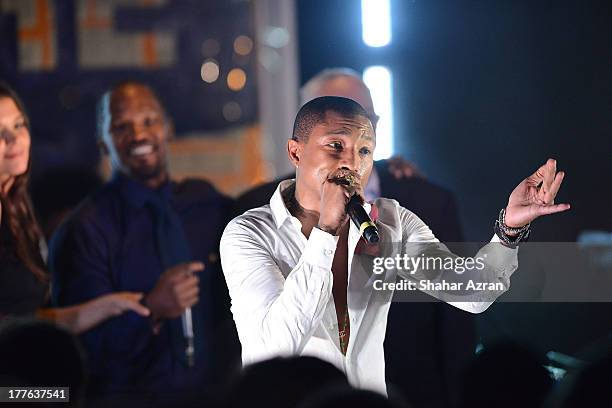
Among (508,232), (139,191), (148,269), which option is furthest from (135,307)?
(508,232)

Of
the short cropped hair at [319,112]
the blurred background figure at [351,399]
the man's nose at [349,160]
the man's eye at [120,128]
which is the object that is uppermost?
the short cropped hair at [319,112]

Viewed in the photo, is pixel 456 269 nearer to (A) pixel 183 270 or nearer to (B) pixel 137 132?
(A) pixel 183 270

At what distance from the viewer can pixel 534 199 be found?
2.88 meters

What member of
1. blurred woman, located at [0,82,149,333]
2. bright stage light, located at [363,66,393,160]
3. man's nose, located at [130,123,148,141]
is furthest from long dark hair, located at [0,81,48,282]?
bright stage light, located at [363,66,393,160]

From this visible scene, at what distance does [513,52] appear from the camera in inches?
133

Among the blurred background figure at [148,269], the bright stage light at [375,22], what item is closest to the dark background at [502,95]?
the bright stage light at [375,22]

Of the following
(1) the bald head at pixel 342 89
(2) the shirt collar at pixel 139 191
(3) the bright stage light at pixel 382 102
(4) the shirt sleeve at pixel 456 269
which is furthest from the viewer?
(2) the shirt collar at pixel 139 191

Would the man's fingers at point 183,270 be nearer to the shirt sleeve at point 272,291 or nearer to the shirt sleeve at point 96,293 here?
the shirt sleeve at point 96,293

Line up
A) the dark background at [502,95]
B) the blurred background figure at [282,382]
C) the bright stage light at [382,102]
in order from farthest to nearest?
1. the bright stage light at [382,102]
2. the dark background at [502,95]
3. the blurred background figure at [282,382]

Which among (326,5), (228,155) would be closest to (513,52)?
(326,5)

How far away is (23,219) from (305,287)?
4.74 ft

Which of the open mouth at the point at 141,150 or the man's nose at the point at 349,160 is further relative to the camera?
the open mouth at the point at 141,150

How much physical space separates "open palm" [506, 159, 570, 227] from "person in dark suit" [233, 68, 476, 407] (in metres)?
0.28

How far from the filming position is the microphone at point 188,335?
12.4 ft
